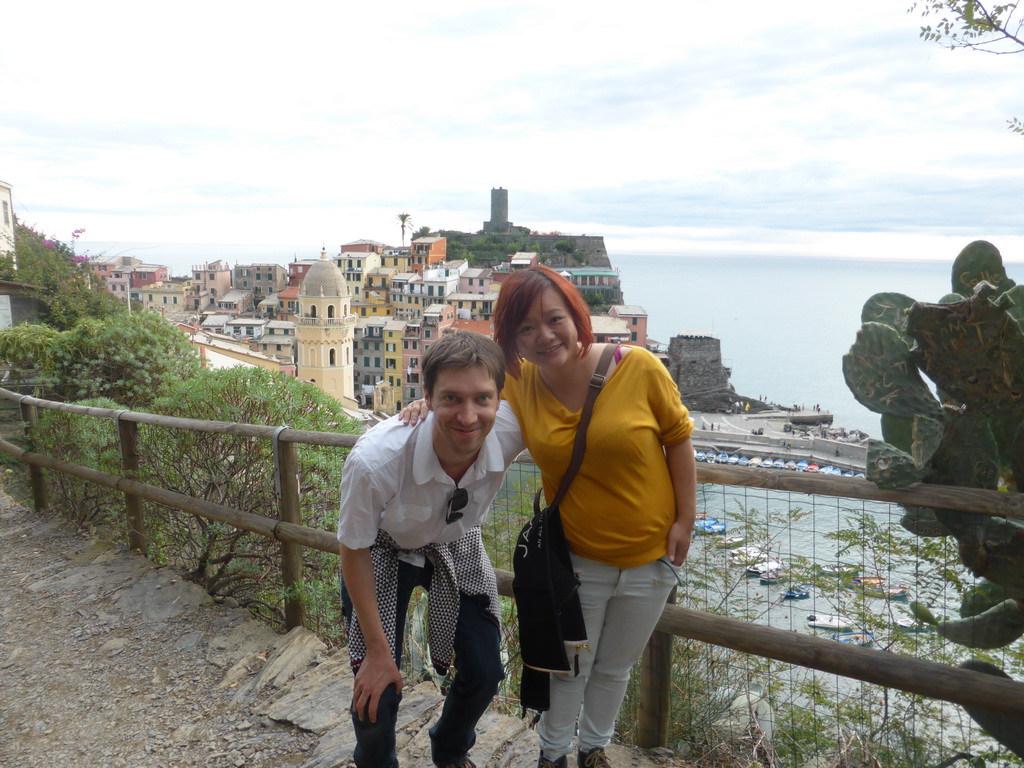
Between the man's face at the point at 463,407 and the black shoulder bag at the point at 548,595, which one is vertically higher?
the man's face at the point at 463,407

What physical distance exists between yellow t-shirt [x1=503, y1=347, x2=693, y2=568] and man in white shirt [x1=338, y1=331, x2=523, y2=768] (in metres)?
0.16

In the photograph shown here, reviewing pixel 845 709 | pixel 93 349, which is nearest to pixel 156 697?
pixel 845 709

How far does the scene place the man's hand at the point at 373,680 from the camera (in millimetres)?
1780

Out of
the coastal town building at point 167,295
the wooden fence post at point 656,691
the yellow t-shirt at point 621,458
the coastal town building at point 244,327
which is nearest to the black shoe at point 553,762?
the wooden fence post at point 656,691

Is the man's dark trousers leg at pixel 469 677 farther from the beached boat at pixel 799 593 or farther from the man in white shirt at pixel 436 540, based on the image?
the beached boat at pixel 799 593

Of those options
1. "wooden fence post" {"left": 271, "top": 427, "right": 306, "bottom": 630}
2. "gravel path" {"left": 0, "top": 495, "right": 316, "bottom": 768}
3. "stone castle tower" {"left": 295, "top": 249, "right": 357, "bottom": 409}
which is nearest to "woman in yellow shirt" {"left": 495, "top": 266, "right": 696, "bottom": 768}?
"gravel path" {"left": 0, "top": 495, "right": 316, "bottom": 768}

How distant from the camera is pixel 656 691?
7.38 ft

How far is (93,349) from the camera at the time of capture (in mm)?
5918

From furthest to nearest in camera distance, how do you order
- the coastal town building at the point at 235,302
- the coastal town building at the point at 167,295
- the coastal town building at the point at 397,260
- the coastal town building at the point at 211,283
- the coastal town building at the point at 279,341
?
the coastal town building at the point at 211,283 < the coastal town building at the point at 235,302 < the coastal town building at the point at 397,260 < the coastal town building at the point at 167,295 < the coastal town building at the point at 279,341

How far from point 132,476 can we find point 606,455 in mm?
3112

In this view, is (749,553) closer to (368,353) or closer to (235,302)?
(368,353)

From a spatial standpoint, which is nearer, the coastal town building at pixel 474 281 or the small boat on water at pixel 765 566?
the small boat on water at pixel 765 566

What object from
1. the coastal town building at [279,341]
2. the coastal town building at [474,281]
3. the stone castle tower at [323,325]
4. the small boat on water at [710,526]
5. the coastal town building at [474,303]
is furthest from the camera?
the coastal town building at [474,281]

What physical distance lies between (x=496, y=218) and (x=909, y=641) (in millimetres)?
82811
